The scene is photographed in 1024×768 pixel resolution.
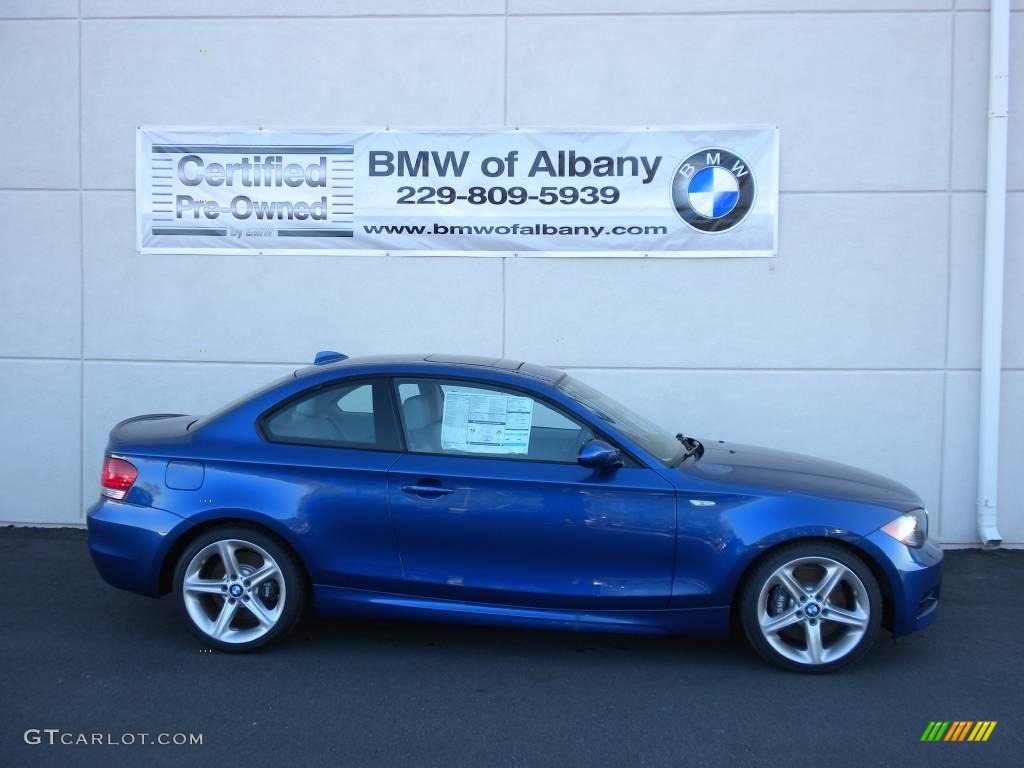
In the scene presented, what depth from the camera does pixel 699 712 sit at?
15.1 feet

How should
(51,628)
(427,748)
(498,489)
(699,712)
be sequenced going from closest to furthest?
(427,748) < (699,712) < (498,489) < (51,628)

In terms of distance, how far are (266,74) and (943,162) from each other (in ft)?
17.6

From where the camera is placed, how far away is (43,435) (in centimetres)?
817

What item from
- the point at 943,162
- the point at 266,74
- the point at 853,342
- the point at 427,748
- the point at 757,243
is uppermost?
the point at 266,74

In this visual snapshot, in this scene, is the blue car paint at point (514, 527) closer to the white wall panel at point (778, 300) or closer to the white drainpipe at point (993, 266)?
the white wall panel at point (778, 300)

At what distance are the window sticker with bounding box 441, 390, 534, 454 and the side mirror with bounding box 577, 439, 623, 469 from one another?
348 mm

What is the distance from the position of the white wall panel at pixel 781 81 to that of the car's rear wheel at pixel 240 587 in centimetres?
422

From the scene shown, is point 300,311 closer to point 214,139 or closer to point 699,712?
point 214,139

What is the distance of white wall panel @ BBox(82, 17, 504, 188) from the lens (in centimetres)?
791

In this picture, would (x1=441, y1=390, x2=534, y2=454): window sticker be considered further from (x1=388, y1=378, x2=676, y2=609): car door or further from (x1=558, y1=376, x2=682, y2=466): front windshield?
(x1=558, y1=376, x2=682, y2=466): front windshield

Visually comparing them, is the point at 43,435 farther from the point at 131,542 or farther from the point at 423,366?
the point at 423,366

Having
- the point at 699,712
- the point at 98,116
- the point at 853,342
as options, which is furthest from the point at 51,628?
the point at 853,342

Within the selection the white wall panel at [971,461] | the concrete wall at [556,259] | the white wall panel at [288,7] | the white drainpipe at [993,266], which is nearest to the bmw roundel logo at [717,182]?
the concrete wall at [556,259]

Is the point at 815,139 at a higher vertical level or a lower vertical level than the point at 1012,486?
higher
